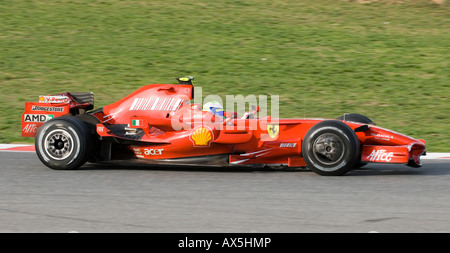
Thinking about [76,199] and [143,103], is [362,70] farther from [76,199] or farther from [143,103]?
[76,199]

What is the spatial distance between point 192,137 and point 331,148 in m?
1.50

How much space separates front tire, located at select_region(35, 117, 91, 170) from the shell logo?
3.89 feet

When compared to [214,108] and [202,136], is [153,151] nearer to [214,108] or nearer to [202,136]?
[202,136]

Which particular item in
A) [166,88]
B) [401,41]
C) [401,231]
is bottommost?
[401,231]

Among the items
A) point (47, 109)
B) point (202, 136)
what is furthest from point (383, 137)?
point (47, 109)

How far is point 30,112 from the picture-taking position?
772 cm

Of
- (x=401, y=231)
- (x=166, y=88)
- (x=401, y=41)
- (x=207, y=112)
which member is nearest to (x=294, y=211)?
(x=401, y=231)

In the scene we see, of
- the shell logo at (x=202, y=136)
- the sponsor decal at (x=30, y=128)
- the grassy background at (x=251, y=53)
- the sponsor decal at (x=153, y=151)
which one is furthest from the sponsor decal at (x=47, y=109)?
the grassy background at (x=251, y=53)

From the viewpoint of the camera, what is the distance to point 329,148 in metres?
→ 6.74

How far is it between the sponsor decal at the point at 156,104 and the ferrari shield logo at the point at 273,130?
1159 mm

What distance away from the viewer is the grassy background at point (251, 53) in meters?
11.8

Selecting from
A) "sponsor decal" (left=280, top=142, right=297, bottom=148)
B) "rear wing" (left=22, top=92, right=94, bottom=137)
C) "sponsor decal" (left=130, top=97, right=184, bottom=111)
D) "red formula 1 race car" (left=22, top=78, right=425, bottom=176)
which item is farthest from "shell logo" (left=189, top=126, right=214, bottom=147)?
"rear wing" (left=22, top=92, right=94, bottom=137)

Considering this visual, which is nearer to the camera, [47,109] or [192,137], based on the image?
[192,137]

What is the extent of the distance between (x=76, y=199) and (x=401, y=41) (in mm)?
11342
